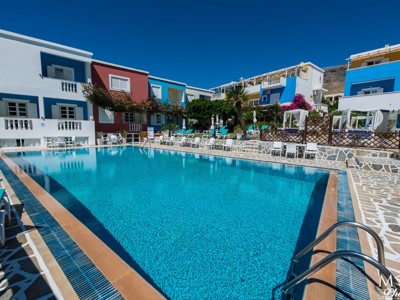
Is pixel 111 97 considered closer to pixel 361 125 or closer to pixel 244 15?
pixel 244 15

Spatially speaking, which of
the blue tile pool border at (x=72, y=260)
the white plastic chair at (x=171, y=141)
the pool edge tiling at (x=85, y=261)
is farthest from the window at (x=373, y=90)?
the blue tile pool border at (x=72, y=260)

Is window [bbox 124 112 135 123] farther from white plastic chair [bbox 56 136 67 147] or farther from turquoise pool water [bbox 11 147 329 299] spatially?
turquoise pool water [bbox 11 147 329 299]

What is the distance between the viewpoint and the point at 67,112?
55.1ft

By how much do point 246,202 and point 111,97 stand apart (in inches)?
661

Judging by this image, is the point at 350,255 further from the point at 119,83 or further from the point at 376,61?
the point at 376,61

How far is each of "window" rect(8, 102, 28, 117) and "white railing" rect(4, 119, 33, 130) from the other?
75.2 inches

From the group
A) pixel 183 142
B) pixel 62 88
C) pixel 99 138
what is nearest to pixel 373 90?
pixel 183 142

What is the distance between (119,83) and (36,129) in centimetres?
840

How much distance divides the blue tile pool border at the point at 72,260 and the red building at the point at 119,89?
16.3m

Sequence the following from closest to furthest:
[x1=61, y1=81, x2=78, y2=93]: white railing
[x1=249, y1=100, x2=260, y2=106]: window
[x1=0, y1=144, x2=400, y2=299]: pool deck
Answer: [x1=0, y1=144, x2=400, y2=299]: pool deck
[x1=61, y1=81, x2=78, y2=93]: white railing
[x1=249, y1=100, x2=260, y2=106]: window

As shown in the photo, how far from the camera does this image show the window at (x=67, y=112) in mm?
16594

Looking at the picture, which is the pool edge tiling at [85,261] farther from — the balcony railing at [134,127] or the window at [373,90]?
the window at [373,90]

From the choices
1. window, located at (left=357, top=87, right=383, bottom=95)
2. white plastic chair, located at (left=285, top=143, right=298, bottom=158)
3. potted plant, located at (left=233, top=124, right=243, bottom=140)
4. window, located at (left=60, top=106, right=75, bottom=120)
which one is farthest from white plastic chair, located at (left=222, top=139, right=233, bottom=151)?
window, located at (left=357, top=87, right=383, bottom=95)

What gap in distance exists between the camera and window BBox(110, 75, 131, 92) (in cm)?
1922
